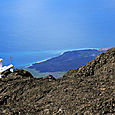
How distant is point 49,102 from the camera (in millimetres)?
10492

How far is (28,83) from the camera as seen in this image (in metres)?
13.8

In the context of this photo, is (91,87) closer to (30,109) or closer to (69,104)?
(69,104)

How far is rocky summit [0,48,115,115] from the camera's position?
30.0 feet

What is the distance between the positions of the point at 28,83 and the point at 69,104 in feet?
15.7

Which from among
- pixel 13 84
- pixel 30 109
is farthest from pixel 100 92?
pixel 13 84

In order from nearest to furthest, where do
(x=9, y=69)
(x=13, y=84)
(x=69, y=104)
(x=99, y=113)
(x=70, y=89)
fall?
(x=99, y=113) → (x=69, y=104) → (x=70, y=89) → (x=13, y=84) → (x=9, y=69)

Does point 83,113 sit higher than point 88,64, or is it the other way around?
point 88,64

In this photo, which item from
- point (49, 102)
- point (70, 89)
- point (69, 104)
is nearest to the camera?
point (69, 104)

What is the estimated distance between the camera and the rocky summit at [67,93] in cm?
914

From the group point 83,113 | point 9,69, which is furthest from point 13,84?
point 83,113

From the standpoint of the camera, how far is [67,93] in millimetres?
11000

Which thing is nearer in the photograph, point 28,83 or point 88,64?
point 28,83

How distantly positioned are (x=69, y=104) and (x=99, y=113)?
5.69ft

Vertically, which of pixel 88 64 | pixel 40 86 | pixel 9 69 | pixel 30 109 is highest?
Result: pixel 9 69
